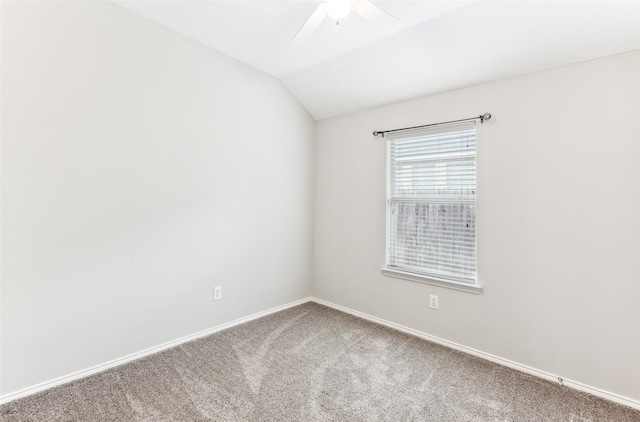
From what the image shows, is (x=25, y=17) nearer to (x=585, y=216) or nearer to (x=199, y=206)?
(x=199, y=206)

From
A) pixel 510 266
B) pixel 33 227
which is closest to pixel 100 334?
pixel 33 227

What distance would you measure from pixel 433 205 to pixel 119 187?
2564mm

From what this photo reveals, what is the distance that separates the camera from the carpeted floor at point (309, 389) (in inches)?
64.4

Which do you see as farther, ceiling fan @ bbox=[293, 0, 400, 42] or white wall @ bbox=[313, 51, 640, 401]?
white wall @ bbox=[313, 51, 640, 401]

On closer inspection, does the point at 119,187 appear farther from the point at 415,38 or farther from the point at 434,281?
the point at 434,281

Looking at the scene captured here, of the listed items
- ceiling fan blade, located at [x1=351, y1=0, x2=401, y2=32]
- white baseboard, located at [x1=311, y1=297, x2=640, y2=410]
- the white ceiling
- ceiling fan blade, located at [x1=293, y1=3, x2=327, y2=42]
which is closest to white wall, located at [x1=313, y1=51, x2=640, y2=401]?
white baseboard, located at [x1=311, y1=297, x2=640, y2=410]

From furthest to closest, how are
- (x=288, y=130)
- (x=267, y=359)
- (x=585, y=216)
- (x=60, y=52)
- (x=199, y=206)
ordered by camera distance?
(x=288, y=130)
(x=199, y=206)
(x=267, y=359)
(x=585, y=216)
(x=60, y=52)

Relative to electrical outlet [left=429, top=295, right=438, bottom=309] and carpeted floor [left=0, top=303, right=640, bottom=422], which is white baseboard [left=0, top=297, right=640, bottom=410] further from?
electrical outlet [left=429, top=295, right=438, bottom=309]

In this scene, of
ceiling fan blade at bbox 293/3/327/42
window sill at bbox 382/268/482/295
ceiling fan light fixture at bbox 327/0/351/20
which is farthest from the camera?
window sill at bbox 382/268/482/295

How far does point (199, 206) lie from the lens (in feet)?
8.32

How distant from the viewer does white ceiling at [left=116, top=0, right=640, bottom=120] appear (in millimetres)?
1814

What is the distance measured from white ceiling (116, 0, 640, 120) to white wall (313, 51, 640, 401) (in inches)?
6.5

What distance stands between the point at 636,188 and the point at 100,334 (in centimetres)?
362

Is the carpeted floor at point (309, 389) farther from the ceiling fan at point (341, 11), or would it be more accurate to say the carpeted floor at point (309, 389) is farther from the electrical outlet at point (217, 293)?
the ceiling fan at point (341, 11)
